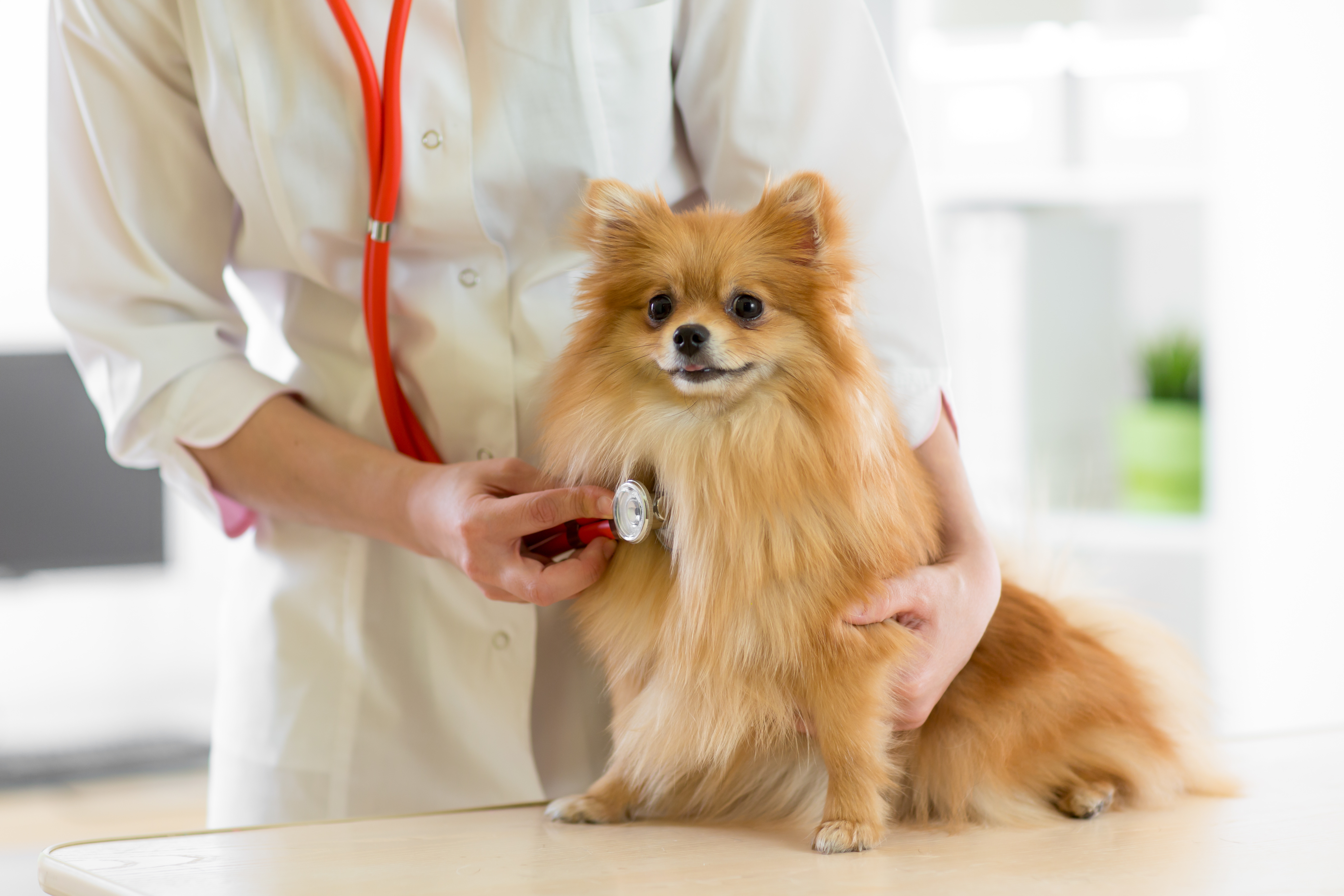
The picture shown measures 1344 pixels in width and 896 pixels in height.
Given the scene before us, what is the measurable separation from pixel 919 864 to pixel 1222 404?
1832 mm

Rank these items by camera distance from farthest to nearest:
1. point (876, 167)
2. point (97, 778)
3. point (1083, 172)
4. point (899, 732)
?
point (97, 778)
point (1083, 172)
point (876, 167)
point (899, 732)

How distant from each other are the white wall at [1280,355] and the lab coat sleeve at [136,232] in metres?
1.99

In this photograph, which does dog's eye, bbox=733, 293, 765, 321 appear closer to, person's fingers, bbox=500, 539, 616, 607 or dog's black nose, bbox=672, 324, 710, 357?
dog's black nose, bbox=672, 324, 710, 357

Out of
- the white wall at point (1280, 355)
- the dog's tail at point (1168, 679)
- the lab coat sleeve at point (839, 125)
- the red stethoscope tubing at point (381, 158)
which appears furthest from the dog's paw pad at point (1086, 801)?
the white wall at point (1280, 355)

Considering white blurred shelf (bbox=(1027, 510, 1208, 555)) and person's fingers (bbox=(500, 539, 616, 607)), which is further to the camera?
white blurred shelf (bbox=(1027, 510, 1208, 555))

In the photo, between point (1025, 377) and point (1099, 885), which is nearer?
point (1099, 885)

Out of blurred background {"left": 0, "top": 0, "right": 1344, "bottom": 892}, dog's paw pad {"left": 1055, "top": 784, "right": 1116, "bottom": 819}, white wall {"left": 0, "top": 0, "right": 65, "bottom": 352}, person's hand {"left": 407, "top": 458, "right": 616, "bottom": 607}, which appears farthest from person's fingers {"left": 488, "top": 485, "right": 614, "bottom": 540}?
white wall {"left": 0, "top": 0, "right": 65, "bottom": 352}

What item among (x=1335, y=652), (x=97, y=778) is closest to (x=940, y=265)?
(x=1335, y=652)

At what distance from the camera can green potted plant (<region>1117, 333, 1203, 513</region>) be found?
2.64 metres

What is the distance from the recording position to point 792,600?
104 centimetres

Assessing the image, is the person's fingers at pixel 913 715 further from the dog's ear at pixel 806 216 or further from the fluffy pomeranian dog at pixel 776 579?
the dog's ear at pixel 806 216

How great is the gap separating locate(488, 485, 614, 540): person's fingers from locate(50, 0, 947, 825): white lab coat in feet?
0.76

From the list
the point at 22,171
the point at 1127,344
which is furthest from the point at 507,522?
the point at 22,171

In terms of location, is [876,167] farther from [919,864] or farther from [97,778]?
[97,778]
